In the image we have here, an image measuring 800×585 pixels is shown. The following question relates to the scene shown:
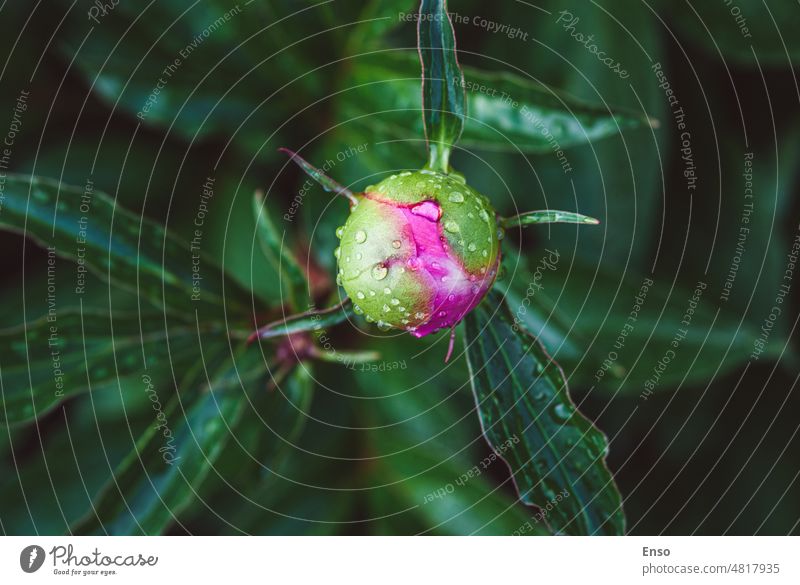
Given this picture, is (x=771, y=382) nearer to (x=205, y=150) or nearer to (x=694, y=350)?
(x=694, y=350)

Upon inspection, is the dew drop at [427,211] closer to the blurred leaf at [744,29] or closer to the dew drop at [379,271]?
the dew drop at [379,271]

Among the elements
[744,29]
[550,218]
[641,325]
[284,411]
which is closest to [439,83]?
[550,218]

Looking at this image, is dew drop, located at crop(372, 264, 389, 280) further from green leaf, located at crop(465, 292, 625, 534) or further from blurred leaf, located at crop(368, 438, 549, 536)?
blurred leaf, located at crop(368, 438, 549, 536)

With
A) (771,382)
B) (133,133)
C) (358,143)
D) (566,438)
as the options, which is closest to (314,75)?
(358,143)

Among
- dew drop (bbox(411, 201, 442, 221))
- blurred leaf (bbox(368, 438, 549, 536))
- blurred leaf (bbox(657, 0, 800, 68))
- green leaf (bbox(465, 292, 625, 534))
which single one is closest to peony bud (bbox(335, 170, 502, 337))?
dew drop (bbox(411, 201, 442, 221))

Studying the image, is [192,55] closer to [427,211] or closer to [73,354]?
[73,354]
